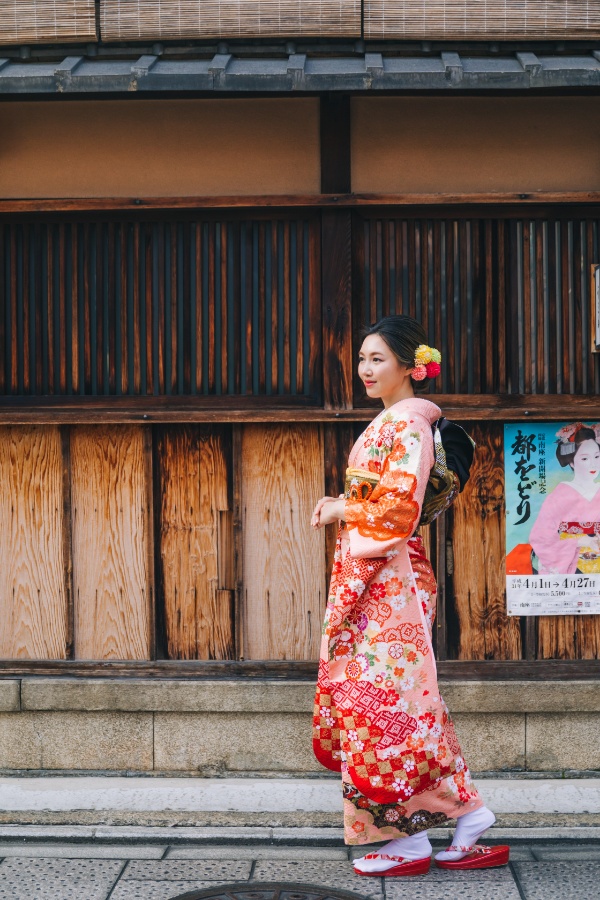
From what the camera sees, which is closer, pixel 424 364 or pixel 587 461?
pixel 424 364

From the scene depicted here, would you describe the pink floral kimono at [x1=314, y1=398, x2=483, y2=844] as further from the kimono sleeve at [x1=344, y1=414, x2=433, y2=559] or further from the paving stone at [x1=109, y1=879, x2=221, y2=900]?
the paving stone at [x1=109, y1=879, x2=221, y2=900]

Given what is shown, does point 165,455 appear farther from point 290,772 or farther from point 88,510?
point 290,772

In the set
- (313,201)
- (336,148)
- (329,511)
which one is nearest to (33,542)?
(329,511)

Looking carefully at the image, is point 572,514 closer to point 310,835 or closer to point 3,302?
point 310,835

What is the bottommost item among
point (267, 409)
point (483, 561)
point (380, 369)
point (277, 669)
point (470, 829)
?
point (470, 829)

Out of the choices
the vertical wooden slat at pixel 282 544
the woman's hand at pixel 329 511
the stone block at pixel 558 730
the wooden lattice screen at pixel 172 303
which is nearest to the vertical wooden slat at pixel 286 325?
the wooden lattice screen at pixel 172 303

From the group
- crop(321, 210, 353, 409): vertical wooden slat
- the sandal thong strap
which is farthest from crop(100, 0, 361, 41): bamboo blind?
the sandal thong strap

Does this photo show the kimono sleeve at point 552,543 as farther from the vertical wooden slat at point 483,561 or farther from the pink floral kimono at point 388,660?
the pink floral kimono at point 388,660

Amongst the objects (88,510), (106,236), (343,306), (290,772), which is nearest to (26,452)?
(88,510)

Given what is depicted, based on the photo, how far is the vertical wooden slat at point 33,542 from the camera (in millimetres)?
5684

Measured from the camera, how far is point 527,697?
544cm

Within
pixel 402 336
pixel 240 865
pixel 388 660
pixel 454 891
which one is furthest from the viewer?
pixel 240 865

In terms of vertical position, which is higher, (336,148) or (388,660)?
(336,148)

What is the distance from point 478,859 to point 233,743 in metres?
1.64
